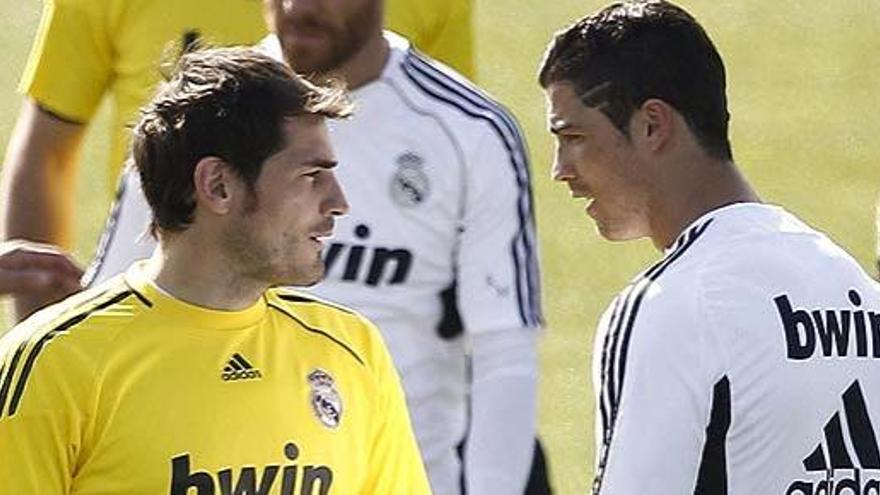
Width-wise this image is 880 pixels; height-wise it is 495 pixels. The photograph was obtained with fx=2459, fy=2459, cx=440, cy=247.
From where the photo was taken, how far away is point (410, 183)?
479 centimetres

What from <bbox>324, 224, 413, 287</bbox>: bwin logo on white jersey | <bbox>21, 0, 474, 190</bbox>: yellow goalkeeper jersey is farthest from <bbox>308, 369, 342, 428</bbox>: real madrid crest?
<bbox>21, 0, 474, 190</bbox>: yellow goalkeeper jersey

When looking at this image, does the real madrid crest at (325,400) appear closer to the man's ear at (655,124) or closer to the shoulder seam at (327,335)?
the shoulder seam at (327,335)

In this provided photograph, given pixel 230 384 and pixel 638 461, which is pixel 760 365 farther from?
pixel 230 384

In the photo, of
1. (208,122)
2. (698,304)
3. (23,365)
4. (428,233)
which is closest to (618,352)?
(698,304)

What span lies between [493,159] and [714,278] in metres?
1.29

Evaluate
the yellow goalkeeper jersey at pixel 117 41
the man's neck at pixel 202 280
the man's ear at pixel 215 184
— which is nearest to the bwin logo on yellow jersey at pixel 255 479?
the man's neck at pixel 202 280

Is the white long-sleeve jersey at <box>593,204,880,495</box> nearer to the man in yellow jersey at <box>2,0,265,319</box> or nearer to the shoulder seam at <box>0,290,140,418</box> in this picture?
the shoulder seam at <box>0,290,140,418</box>

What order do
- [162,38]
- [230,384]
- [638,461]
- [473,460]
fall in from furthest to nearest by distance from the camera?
[162,38] < [473,460] < [230,384] < [638,461]

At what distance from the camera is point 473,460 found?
15.7 feet

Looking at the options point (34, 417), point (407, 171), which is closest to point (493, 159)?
point (407, 171)

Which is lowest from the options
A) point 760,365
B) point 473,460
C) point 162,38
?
point 473,460

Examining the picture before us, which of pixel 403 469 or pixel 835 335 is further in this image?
pixel 403 469

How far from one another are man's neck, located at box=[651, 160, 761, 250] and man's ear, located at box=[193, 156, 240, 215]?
66 cm

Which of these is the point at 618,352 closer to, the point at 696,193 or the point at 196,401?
the point at 696,193
